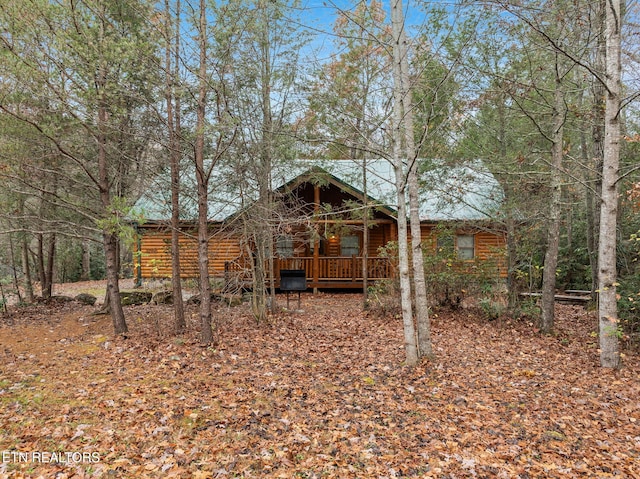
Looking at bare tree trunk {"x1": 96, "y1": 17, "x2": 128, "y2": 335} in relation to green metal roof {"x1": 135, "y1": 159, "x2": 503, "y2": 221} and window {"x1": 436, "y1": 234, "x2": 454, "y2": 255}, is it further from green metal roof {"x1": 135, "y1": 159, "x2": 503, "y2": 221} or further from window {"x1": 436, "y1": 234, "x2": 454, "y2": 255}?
window {"x1": 436, "y1": 234, "x2": 454, "y2": 255}

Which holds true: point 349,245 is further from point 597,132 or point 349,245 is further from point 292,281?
point 597,132

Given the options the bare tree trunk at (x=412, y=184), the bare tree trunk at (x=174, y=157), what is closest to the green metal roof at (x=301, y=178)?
the bare tree trunk at (x=174, y=157)

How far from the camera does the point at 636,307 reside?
6.95 m

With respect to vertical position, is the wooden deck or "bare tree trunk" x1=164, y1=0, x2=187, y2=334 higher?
"bare tree trunk" x1=164, y1=0, x2=187, y2=334

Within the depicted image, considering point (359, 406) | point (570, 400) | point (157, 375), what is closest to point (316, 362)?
point (359, 406)

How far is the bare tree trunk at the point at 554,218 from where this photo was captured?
7.32 m

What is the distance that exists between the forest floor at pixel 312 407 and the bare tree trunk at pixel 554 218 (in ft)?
1.67

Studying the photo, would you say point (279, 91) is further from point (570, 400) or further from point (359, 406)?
point (570, 400)

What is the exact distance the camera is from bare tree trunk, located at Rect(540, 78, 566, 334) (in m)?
7.32

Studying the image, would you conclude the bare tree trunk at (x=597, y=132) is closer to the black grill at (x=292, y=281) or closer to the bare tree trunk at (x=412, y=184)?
the bare tree trunk at (x=412, y=184)

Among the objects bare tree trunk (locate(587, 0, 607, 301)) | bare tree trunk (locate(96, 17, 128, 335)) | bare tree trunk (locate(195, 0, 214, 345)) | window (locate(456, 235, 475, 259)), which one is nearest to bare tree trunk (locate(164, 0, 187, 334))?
bare tree trunk (locate(195, 0, 214, 345))

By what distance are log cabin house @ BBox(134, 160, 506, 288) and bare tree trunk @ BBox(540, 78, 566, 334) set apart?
136cm

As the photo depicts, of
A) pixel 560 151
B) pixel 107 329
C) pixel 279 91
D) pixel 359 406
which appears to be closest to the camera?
pixel 359 406

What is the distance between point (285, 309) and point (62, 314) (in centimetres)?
606
